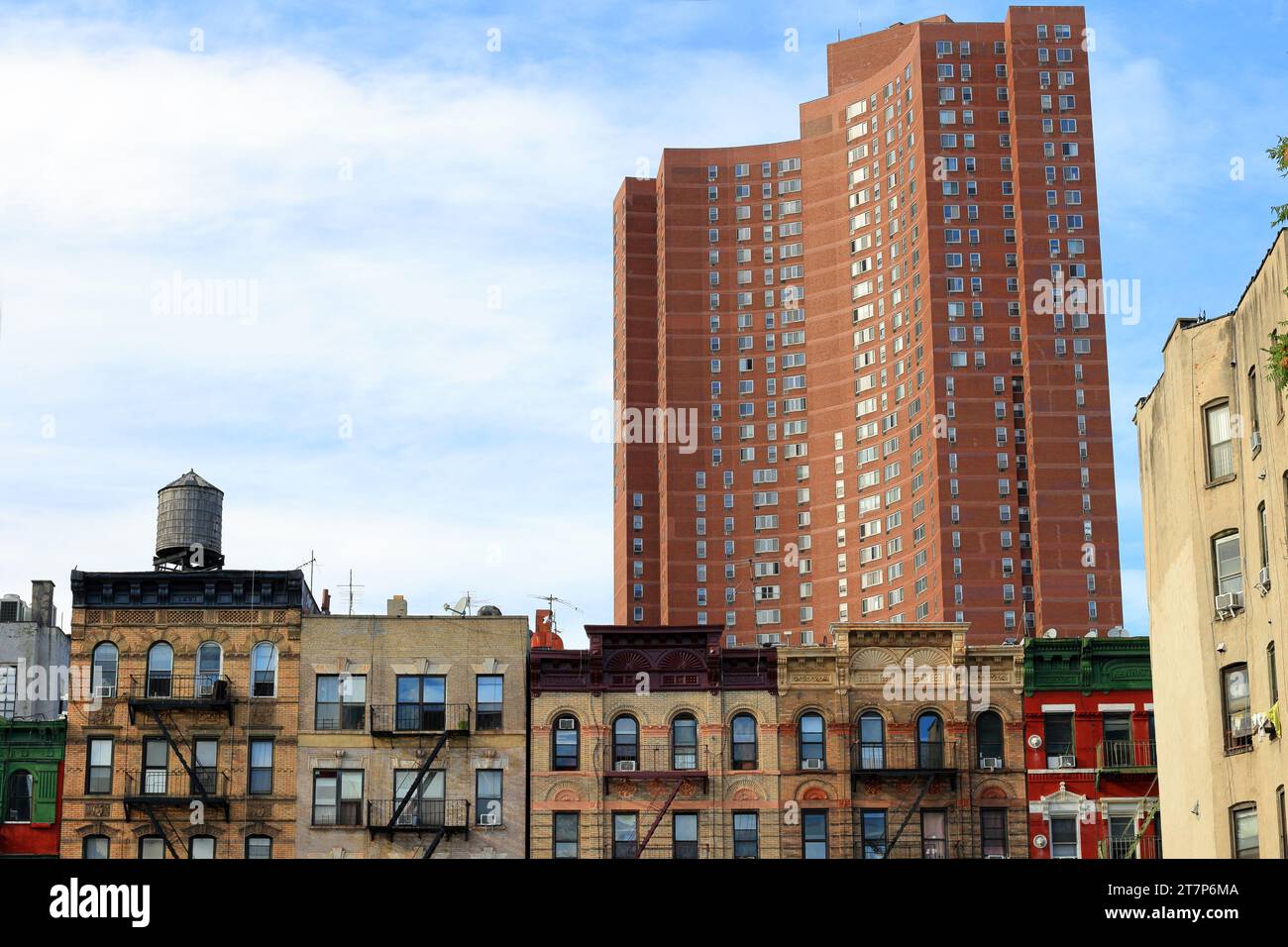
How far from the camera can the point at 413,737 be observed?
59.8 meters

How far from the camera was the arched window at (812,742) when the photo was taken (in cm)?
5953

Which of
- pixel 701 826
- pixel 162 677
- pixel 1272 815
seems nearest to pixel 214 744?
pixel 162 677

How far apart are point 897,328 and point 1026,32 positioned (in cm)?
3093

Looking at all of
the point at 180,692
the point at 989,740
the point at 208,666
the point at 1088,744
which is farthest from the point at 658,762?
the point at 180,692

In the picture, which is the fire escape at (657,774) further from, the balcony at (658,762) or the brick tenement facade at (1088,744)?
the brick tenement facade at (1088,744)

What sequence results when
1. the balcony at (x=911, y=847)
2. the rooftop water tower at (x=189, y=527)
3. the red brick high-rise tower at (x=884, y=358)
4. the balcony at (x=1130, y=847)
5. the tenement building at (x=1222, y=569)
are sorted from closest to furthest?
the tenement building at (x=1222, y=569) → the balcony at (x=1130, y=847) → the balcony at (x=911, y=847) → the rooftop water tower at (x=189, y=527) → the red brick high-rise tower at (x=884, y=358)

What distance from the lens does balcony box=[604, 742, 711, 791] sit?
5898 centimetres

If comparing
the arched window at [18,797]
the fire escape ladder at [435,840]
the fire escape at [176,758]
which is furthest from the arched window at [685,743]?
the arched window at [18,797]

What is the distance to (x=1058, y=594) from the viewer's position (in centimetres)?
15825

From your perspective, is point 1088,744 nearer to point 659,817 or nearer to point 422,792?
point 659,817

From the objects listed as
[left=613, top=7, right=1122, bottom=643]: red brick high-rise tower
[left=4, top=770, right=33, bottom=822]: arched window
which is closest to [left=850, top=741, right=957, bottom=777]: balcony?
[left=4, top=770, right=33, bottom=822]: arched window

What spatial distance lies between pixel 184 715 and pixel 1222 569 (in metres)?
33.6

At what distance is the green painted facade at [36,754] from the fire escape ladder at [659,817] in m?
19.3

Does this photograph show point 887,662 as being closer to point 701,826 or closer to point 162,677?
point 701,826
